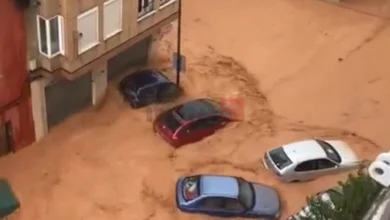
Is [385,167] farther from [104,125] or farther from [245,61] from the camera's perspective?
[245,61]

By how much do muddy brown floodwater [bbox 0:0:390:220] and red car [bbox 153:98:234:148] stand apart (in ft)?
0.14

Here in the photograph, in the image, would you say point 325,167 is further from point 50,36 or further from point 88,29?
point 50,36

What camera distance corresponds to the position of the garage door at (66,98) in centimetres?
372

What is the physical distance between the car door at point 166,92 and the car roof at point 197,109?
149 mm

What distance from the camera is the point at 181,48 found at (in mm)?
4410

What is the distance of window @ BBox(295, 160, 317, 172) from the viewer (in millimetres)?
3558

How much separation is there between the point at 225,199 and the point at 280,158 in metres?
0.38

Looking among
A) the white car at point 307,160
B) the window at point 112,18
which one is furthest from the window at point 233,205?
the window at point 112,18

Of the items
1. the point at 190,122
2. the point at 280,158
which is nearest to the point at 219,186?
the point at 280,158

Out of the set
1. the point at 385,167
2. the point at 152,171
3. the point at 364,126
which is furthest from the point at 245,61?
the point at 385,167

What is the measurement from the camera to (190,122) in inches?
147

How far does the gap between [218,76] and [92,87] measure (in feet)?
2.25

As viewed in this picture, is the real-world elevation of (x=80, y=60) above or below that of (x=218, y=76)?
above

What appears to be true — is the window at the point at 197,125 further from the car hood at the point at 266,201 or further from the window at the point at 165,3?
the window at the point at 165,3
